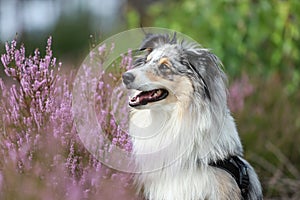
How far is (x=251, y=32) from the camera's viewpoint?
7.95 metres

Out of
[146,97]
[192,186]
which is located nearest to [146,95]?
[146,97]

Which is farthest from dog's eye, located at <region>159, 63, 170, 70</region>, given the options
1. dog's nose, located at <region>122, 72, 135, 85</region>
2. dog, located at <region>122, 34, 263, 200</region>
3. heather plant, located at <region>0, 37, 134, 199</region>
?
heather plant, located at <region>0, 37, 134, 199</region>

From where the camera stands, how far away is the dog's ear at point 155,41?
12.8ft

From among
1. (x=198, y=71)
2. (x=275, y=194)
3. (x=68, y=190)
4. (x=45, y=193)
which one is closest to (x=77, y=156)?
(x=68, y=190)

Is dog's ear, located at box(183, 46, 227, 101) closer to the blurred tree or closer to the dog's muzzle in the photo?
the dog's muzzle

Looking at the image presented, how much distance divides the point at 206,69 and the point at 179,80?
18cm

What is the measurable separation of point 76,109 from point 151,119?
482 millimetres

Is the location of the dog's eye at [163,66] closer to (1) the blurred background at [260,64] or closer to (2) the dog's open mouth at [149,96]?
(2) the dog's open mouth at [149,96]

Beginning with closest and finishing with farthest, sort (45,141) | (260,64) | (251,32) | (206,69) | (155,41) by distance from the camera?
(45,141), (206,69), (155,41), (251,32), (260,64)

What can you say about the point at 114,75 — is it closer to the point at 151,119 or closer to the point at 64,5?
the point at 151,119

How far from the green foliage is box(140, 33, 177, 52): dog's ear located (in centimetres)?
401

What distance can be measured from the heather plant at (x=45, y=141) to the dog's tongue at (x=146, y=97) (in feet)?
0.79

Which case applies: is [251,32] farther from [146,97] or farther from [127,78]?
[127,78]

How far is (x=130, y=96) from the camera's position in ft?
12.6
